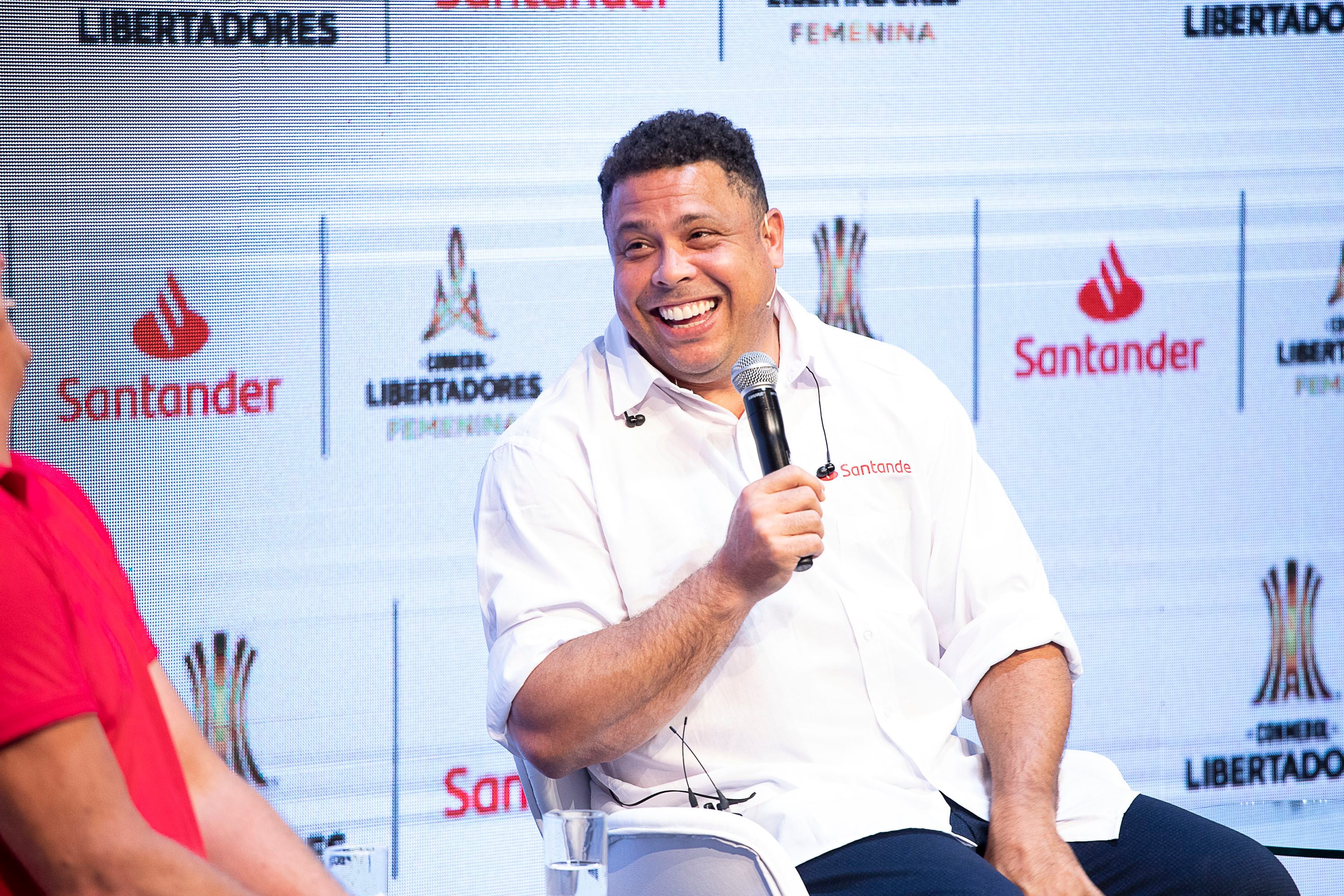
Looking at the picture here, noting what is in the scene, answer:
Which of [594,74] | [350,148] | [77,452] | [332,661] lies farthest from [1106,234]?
[77,452]

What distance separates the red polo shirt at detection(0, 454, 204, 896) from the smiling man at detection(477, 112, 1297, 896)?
0.58 m

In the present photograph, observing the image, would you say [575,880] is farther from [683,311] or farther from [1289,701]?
[1289,701]

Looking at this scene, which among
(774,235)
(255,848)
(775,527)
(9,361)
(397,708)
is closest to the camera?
(9,361)

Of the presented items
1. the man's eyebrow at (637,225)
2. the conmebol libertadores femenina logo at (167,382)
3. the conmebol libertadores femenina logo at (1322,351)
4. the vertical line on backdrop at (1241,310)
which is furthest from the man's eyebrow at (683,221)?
the conmebol libertadores femenina logo at (1322,351)

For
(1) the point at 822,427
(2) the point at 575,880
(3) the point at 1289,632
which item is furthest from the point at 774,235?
(3) the point at 1289,632

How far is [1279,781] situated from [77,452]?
3223mm

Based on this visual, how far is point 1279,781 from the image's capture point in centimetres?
347

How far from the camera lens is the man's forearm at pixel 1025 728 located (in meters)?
1.78

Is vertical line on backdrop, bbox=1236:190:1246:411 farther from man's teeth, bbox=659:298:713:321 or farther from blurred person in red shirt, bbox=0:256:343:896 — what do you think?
blurred person in red shirt, bbox=0:256:343:896

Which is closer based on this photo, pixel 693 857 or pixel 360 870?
pixel 360 870

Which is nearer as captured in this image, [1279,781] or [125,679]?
[125,679]

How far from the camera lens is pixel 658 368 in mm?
2021

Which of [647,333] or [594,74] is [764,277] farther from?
[594,74]

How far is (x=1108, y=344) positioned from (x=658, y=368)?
1820 mm
